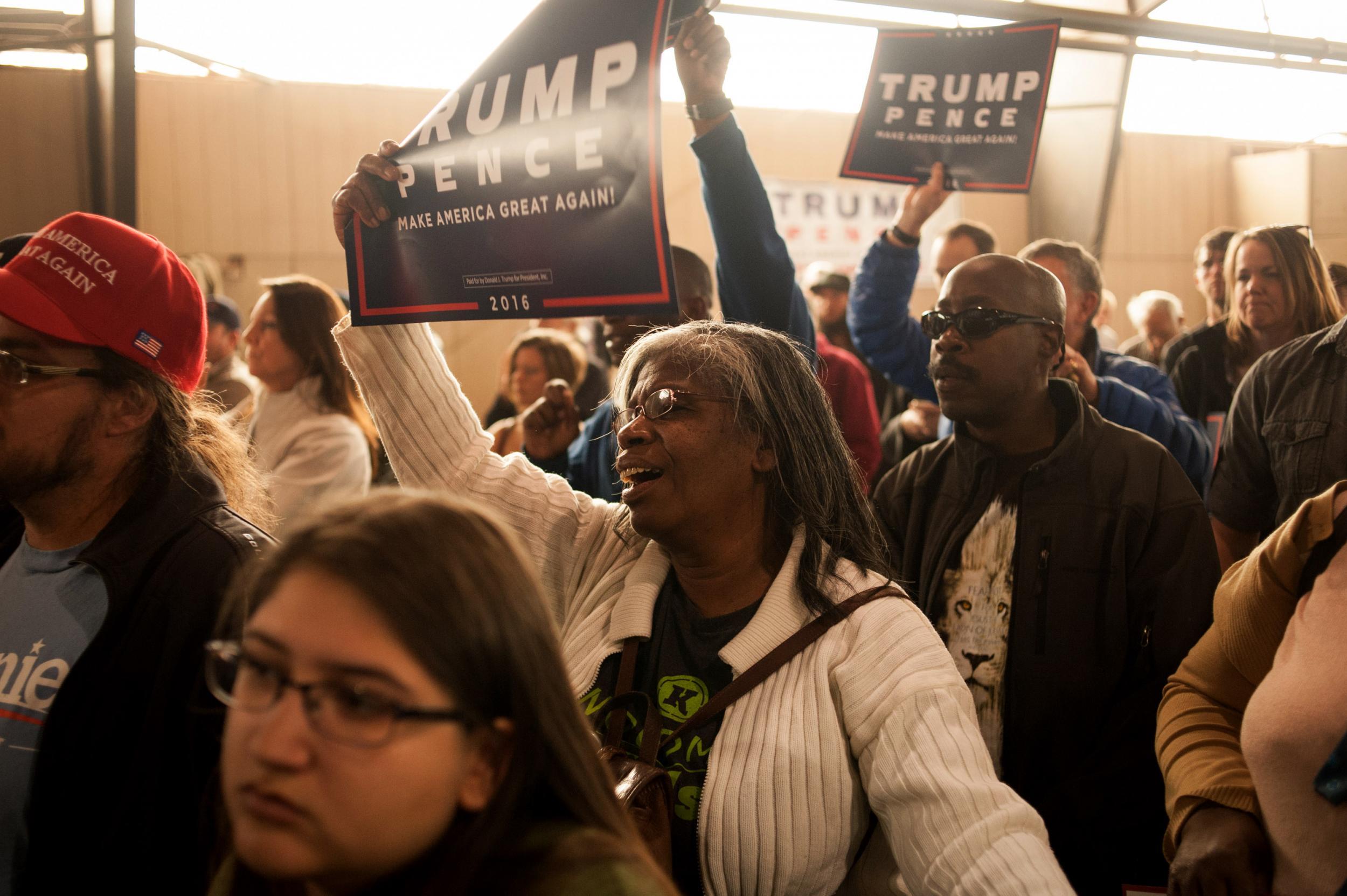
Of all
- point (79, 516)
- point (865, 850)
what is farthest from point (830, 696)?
point (79, 516)

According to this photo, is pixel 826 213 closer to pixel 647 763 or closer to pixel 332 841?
pixel 647 763

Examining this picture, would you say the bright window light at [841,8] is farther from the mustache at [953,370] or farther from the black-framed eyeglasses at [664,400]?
the black-framed eyeglasses at [664,400]

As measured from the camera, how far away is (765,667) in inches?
67.6

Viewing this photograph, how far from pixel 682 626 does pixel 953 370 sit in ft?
3.31

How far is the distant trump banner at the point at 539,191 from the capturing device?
1.66 meters

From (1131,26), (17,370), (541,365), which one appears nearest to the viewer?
(17,370)

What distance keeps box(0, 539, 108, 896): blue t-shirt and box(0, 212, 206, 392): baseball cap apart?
34 centimetres

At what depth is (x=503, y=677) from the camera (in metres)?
1.03

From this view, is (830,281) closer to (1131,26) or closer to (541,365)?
(541,365)

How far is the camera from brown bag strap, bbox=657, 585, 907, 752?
5.60 ft

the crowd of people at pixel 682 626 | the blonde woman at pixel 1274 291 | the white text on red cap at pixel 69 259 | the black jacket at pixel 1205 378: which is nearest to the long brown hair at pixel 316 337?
the crowd of people at pixel 682 626

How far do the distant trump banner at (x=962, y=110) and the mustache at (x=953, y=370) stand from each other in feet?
3.67

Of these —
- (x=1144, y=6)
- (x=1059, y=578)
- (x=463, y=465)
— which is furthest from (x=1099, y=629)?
(x=1144, y=6)

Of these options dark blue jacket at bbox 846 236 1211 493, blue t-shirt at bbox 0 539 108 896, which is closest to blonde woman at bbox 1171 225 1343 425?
dark blue jacket at bbox 846 236 1211 493
